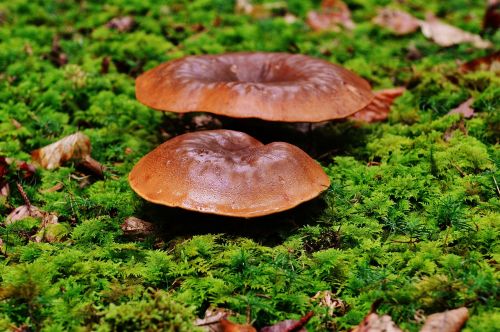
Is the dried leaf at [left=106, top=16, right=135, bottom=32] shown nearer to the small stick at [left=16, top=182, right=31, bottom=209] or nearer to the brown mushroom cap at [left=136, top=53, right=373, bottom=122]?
the brown mushroom cap at [left=136, top=53, right=373, bottom=122]

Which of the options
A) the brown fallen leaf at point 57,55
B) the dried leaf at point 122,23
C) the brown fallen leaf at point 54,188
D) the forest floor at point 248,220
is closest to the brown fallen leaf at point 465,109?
the forest floor at point 248,220

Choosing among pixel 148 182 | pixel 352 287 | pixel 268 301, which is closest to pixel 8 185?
pixel 148 182

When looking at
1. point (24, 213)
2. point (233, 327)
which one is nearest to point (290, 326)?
point (233, 327)

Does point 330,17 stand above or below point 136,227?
above

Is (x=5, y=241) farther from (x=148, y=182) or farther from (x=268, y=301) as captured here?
(x=268, y=301)

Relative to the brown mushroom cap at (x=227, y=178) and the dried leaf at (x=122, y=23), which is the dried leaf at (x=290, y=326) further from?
the dried leaf at (x=122, y=23)

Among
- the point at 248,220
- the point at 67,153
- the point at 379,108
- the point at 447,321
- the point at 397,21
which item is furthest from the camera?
the point at 397,21

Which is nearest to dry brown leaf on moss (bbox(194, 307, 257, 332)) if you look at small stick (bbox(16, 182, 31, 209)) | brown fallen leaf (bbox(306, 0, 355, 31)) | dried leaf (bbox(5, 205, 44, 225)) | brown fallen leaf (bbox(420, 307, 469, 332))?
brown fallen leaf (bbox(420, 307, 469, 332))

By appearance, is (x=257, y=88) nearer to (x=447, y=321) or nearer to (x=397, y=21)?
(x=447, y=321)
